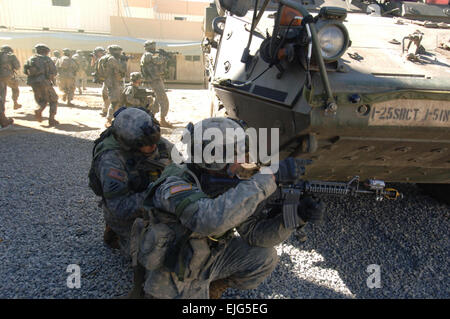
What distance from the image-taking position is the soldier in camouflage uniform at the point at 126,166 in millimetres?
2529

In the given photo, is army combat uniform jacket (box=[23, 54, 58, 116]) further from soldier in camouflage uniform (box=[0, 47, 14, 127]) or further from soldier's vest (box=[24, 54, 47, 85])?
soldier in camouflage uniform (box=[0, 47, 14, 127])

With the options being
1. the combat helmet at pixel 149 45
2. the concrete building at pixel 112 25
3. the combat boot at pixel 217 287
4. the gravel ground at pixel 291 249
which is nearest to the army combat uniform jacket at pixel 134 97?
the combat helmet at pixel 149 45

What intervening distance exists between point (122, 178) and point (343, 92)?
5.24 ft

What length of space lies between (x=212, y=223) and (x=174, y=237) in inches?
15.5

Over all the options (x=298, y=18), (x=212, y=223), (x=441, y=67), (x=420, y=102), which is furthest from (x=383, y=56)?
(x=212, y=223)

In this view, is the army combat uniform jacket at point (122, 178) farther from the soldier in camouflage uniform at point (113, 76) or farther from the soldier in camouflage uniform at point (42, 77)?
the soldier in camouflage uniform at point (42, 77)

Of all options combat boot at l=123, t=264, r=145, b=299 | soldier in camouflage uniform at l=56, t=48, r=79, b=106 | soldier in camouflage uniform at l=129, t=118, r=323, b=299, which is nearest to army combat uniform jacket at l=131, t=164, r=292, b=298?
soldier in camouflage uniform at l=129, t=118, r=323, b=299

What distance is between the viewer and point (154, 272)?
6.83 ft

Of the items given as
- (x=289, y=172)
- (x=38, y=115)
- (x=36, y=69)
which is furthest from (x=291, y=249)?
(x=38, y=115)

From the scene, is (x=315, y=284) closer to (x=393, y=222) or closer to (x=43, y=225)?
(x=393, y=222)

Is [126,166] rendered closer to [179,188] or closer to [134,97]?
[179,188]

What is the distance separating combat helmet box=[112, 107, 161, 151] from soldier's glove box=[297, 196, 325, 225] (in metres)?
1.28

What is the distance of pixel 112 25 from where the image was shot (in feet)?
70.4

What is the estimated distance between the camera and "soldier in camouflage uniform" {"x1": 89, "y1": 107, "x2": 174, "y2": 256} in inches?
99.6
